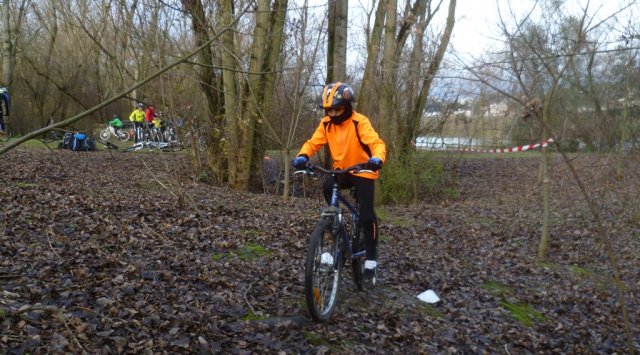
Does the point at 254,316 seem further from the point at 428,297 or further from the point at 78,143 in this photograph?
the point at 78,143

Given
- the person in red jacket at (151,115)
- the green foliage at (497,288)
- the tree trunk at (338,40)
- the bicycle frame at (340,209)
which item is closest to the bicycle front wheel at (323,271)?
the bicycle frame at (340,209)

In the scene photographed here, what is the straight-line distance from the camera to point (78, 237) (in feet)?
19.6

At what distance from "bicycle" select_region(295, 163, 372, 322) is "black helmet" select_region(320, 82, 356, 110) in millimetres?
596

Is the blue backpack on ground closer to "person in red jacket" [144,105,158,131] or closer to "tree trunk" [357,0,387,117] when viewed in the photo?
"person in red jacket" [144,105,158,131]

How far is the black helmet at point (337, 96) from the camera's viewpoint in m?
4.98

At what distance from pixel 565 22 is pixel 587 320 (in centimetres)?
410

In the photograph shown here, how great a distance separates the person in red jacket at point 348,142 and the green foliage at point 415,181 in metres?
9.08

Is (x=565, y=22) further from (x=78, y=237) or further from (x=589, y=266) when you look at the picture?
(x=78, y=237)

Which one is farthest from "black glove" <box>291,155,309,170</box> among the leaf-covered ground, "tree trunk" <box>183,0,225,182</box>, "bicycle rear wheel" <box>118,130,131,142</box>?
"bicycle rear wheel" <box>118,130,131,142</box>

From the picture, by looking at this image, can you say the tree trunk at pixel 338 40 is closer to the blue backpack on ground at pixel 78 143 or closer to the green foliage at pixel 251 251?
the green foliage at pixel 251 251

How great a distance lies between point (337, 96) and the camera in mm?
4980

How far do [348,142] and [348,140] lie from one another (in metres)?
0.02

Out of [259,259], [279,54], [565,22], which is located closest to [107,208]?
[259,259]

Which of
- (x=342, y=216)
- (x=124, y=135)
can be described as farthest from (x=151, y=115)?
(x=124, y=135)
